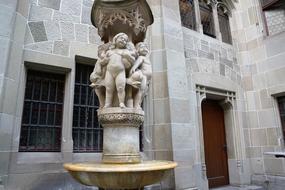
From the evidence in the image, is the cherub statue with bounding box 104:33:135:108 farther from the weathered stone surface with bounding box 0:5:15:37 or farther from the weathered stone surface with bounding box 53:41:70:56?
the weathered stone surface with bounding box 0:5:15:37

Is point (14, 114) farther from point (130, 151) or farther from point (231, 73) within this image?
point (231, 73)

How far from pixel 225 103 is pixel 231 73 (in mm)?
690

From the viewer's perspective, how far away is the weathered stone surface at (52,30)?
3275mm

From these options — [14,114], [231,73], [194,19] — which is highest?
[194,19]

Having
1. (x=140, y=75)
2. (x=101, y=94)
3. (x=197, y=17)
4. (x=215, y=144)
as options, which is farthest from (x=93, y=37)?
A: (x=215, y=144)

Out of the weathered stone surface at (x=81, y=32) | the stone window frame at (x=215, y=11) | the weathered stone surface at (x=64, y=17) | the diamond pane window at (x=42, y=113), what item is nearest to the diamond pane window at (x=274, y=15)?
the stone window frame at (x=215, y=11)

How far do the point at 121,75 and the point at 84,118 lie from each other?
1.44 meters

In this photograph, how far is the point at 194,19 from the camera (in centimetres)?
509

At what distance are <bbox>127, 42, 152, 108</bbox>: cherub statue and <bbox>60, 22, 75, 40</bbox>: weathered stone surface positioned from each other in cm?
143

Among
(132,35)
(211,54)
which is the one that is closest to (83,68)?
(132,35)

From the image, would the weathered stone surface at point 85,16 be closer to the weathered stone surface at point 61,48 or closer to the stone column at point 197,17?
the weathered stone surface at point 61,48

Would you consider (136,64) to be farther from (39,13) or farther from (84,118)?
(39,13)

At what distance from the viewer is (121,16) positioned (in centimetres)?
249

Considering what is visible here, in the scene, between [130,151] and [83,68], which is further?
[83,68]
